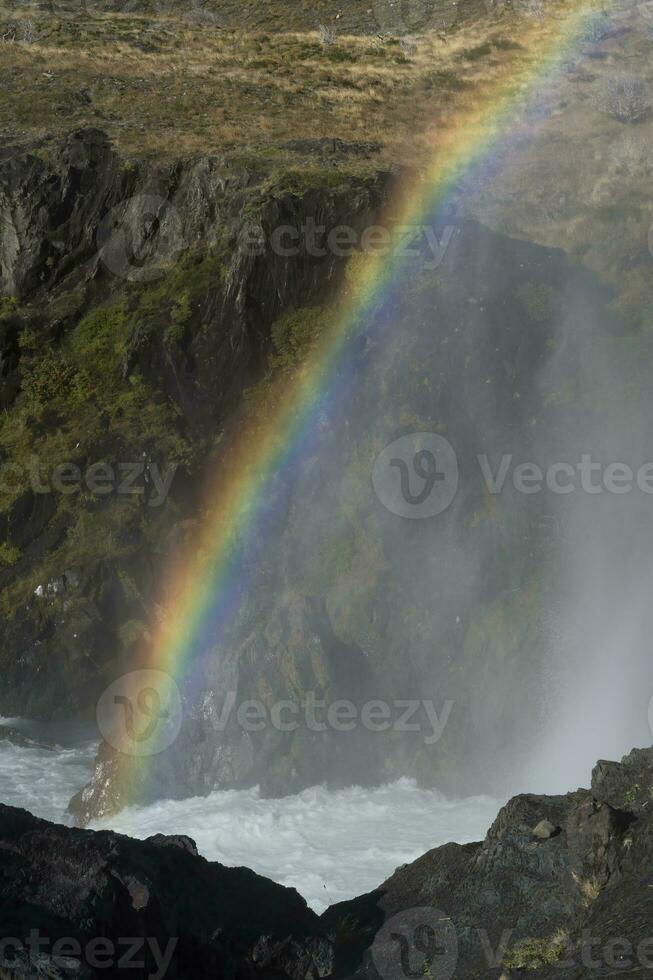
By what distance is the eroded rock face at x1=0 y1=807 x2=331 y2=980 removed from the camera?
878 centimetres

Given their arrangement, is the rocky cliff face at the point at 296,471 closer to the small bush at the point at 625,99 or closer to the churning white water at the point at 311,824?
the churning white water at the point at 311,824

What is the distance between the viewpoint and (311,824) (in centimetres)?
1986

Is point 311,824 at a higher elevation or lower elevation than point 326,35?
lower

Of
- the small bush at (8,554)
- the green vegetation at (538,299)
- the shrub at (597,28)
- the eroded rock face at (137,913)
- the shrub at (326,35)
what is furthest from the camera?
the shrub at (326,35)

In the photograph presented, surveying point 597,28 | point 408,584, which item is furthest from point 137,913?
point 597,28

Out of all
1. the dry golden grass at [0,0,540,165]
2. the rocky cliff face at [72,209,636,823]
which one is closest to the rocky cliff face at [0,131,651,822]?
the rocky cliff face at [72,209,636,823]

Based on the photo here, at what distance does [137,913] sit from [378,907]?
3069 millimetres

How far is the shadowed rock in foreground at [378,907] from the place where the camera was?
30.1ft

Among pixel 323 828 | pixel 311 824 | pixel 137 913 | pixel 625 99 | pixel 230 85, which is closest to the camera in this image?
pixel 137 913

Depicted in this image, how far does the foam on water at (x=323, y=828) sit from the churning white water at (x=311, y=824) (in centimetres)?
2

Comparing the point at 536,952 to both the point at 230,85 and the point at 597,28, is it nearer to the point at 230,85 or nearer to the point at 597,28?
the point at 230,85

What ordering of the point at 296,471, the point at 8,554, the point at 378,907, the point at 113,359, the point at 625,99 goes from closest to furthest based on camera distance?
the point at 378,907 < the point at 296,471 < the point at 8,554 < the point at 113,359 < the point at 625,99

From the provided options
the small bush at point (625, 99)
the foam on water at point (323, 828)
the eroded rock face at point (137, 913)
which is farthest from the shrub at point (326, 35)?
the eroded rock face at point (137, 913)

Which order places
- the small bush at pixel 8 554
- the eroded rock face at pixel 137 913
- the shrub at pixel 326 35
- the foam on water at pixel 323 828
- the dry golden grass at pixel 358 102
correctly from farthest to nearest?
the shrub at pixel 326 35 → the dry golden grass at pixel 358 102 → the small bush at pixel 8 554 → the foam on water at pixel 323 828 → the eroded rock face at pixel 137 913
